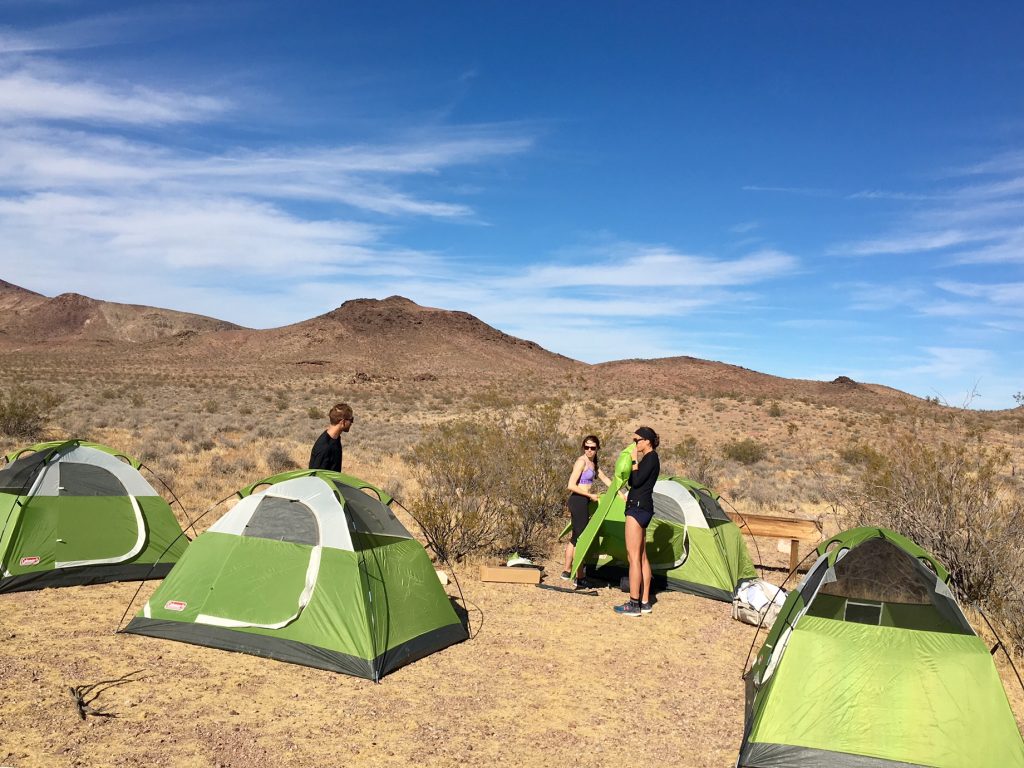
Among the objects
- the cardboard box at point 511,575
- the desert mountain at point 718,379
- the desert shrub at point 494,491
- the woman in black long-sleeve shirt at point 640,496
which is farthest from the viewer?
the desert mountain at point 718,379

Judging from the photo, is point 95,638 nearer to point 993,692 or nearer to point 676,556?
point 676,556

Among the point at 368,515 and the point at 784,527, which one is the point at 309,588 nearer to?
the point at 368,515

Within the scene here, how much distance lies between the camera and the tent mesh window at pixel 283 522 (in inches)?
251

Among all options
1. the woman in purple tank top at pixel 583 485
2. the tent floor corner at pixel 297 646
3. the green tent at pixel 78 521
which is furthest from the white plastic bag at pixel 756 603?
the green tent at pixel 78 521

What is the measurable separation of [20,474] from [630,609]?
6606mm

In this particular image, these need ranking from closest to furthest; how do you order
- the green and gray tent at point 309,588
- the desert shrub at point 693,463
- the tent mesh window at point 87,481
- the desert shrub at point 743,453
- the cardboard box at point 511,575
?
the green and gray tent at point 309,588
the tent mesh window at point 87,481
the cardboard box at point 511,575
the desert shrub at point 693,463
the desert shrub at point 743,453

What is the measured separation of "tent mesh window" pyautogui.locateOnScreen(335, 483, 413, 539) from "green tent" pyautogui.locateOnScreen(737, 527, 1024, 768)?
3.33m

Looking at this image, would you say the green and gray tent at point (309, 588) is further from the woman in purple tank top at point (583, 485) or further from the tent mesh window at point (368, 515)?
the woman in purple tank top at point (583, 485)

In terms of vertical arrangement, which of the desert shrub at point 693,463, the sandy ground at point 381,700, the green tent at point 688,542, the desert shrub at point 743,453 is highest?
the desert shrub at point 743,453

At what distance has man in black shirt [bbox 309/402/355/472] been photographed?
7593mm

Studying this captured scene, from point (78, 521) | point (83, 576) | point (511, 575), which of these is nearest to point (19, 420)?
point (78, 521)

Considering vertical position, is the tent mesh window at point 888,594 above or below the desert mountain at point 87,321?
below

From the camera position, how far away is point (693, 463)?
60.6 ft

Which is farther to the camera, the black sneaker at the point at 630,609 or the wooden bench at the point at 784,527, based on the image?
the wooden bench at the point at 784,527
